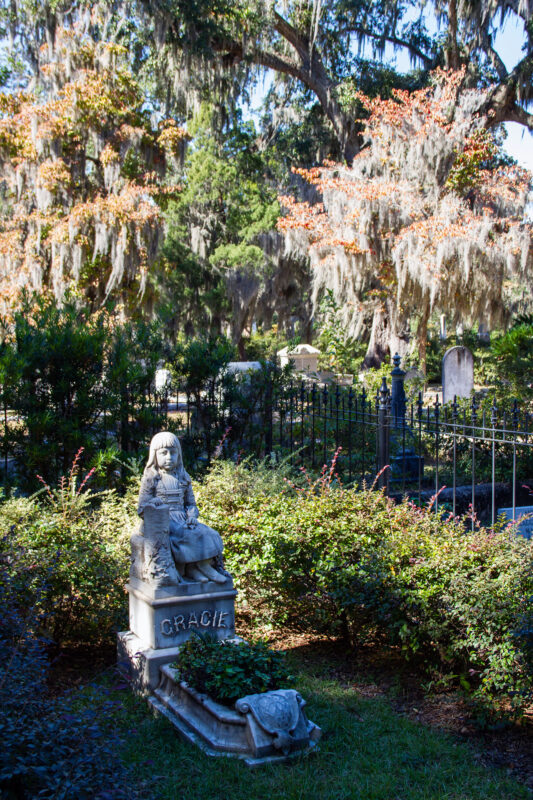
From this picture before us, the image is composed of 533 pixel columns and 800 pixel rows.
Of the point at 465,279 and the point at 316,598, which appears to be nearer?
the point at 316,598

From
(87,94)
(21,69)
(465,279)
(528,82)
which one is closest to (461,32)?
(528,82)

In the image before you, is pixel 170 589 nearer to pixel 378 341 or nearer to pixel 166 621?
pixel 166 621

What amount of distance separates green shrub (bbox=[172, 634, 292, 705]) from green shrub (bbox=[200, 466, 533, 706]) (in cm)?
95

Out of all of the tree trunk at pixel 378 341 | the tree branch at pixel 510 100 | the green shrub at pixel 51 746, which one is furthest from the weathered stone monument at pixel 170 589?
the tree branch at pixel 510 100

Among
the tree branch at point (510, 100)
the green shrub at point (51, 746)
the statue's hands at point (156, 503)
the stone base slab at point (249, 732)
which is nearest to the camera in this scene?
the green shrub at point (51, 746)

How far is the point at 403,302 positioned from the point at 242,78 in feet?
26.4

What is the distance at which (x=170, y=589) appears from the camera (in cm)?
476

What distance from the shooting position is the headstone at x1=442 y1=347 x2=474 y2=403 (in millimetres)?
13523

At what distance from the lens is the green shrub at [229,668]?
13.0ft

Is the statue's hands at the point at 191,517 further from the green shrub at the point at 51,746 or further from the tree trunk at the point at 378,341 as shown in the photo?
the tree trunk at the point at 378,341

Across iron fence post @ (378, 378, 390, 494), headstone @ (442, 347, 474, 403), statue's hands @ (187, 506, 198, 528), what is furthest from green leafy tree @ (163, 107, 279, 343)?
statue's hands @ (187, 506, 198, 528)

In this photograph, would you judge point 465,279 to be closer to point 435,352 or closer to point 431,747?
point 431,747

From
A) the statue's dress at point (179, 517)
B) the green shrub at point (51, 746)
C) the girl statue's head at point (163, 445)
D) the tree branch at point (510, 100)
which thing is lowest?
the green shrub at point (51, 746)

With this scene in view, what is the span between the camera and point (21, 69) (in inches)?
695
